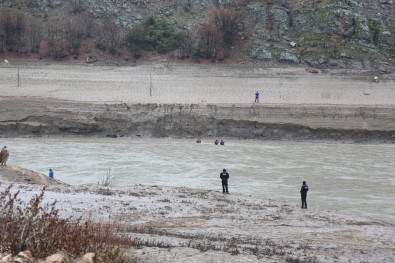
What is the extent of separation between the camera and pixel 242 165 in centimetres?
2511

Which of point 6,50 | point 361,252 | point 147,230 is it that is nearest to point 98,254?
point 147,230

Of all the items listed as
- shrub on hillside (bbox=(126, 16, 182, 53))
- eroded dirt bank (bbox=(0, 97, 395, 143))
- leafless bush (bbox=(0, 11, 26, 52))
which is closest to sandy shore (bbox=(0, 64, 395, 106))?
eroded dirt bank (bbox=(0, 97, 395, 143))

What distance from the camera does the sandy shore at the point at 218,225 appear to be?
411 inches

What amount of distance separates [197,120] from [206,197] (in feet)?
47.0

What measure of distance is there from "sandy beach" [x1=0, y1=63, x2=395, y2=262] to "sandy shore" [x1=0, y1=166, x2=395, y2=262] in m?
0.02

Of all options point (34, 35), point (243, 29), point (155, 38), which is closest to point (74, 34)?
point (34, 35)

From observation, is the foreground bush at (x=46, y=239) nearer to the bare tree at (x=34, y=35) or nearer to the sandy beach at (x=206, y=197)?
the sandy beach at (x=206, y=197)

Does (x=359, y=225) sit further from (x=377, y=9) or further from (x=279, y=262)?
(x=377, y=9)

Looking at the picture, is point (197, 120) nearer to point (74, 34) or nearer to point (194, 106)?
point (194, 106)

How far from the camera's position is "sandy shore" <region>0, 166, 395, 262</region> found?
10445mm

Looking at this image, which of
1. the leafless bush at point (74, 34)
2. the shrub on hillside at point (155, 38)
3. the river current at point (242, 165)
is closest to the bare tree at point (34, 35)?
the leafless bush at point (74, 34)

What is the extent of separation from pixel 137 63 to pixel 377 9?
19.1 metres

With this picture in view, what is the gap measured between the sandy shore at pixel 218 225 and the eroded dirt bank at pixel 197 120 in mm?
12604

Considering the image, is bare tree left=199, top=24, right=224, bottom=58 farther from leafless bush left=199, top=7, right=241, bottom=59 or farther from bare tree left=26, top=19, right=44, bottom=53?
bare tree left=26, top=19, right=44, bottom=53
